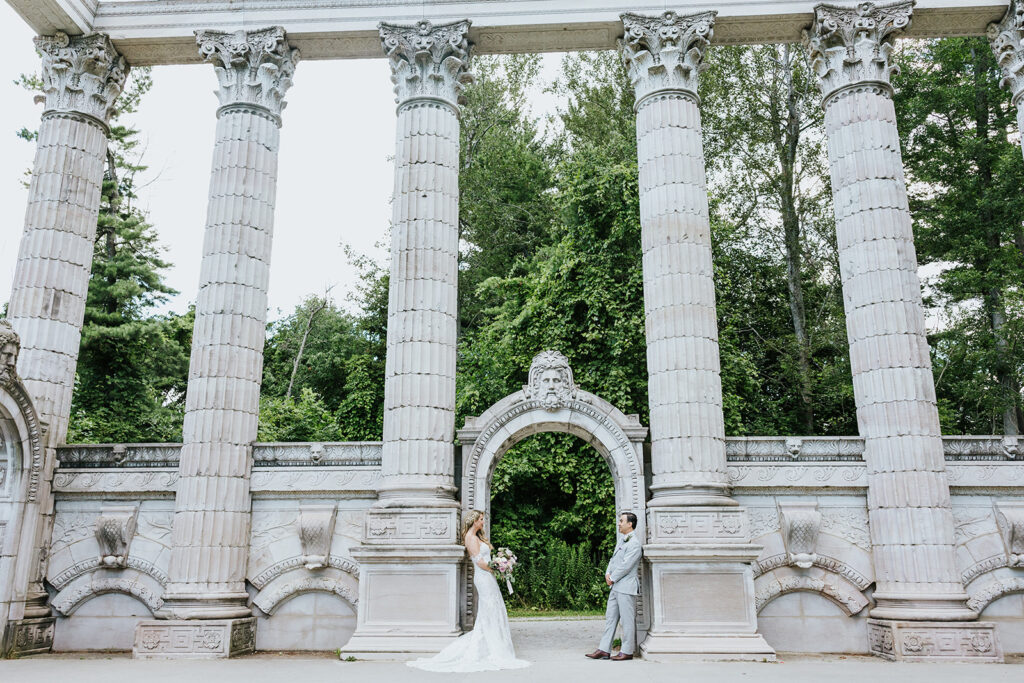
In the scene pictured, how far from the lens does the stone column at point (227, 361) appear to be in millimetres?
12461

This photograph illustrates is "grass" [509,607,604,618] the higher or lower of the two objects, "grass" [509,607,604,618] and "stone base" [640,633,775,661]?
the lower

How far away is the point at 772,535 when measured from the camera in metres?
12.8

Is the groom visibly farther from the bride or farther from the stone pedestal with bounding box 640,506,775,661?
the bride

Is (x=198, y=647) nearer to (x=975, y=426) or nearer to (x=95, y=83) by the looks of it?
(x=95, y=83)

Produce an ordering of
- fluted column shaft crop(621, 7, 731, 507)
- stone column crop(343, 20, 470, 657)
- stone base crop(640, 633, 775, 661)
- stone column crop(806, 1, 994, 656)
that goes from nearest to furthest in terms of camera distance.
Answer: stone base crop(640, 633, 775, 661) → stone column crop(343, 20, 470, 657) → stone column crop(806, 1, 994, 656) → fluted column shaft crop(621, 7, 731, 507)

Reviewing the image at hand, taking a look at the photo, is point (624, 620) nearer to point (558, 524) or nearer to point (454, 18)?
point (454, 18)

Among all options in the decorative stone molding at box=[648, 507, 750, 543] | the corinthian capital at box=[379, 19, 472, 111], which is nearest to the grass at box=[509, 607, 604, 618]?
the decorative stone molding at box=[648, 507, 750, 543]

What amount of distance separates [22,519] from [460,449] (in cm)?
806

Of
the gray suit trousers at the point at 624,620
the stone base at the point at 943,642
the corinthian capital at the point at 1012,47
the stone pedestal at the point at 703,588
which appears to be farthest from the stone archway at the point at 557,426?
the corinthian capital at the point at 1012,47

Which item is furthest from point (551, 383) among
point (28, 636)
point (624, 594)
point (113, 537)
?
point (28, 636)

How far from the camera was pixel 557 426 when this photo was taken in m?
13.4

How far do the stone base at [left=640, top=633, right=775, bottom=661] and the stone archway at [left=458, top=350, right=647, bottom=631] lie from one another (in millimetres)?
1945

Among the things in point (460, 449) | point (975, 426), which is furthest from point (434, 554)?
point (975, 426)

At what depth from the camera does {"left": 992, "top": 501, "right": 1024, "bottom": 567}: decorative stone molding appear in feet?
40.6
